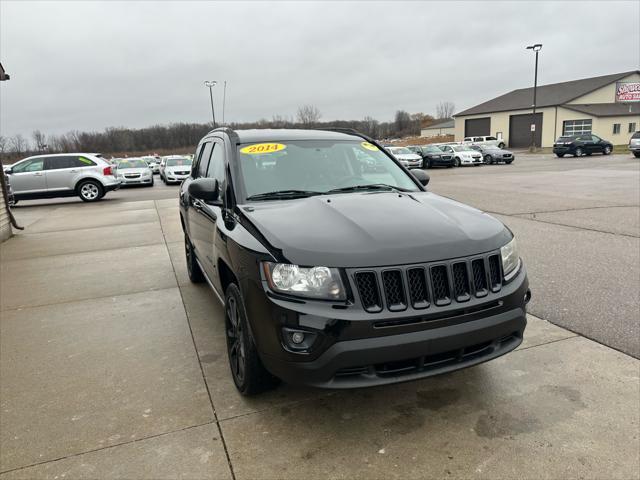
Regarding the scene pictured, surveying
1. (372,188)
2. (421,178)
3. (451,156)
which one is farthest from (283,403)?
(451,156)

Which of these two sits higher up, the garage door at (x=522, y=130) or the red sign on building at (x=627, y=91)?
the red sign on building at (x=627, y=91)

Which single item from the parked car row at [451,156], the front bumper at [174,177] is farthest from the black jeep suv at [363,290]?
the parked car row at [451,156]

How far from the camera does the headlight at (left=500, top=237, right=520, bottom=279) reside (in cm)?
279

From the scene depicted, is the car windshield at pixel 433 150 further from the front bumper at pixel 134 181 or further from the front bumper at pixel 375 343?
→ the front bumper at pixel 375 343

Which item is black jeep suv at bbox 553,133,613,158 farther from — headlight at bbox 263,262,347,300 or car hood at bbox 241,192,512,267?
headlight at bbox 263,262,347,300

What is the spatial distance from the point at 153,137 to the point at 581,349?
321 feet

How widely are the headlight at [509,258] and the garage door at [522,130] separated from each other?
191ft

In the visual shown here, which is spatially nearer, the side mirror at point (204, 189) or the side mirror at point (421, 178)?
the side mirror at point (204, 189)

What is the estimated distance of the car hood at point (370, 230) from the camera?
8.08ft

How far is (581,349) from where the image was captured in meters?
3.65

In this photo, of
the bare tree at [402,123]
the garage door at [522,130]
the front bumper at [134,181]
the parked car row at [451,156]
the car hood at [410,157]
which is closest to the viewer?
the front bumper at [134,181]

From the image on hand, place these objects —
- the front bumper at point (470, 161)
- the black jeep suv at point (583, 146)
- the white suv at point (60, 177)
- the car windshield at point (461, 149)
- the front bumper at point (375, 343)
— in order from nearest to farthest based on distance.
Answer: the front bumper at point (375, 343) → the white suv at point (60, 177) → the front bumper at point (470, 161) → the car windshield at point (461, 149) → the black jeep suv at point (583, 146)

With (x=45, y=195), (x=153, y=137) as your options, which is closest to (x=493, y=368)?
(x=45, y=195)

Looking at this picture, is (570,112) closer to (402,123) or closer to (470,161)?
(470,161)
